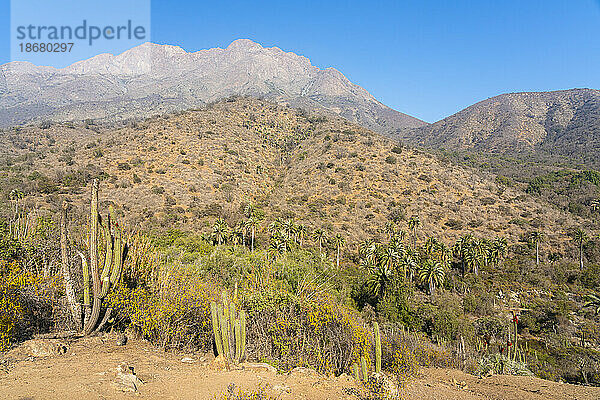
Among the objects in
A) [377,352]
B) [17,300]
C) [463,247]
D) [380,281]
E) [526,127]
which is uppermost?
[526,127]

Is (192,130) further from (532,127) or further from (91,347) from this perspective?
(532,127)

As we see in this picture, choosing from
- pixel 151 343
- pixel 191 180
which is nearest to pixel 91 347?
pixel 151 343

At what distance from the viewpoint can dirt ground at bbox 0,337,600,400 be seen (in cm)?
523

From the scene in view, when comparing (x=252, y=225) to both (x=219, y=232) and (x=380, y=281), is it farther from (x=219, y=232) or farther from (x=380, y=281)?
(x=380, y=281)

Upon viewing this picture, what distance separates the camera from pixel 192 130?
2714 inches

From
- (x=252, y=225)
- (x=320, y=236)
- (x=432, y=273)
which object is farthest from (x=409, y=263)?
(x=252, y=225)

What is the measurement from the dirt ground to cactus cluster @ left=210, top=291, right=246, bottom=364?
1.68ft

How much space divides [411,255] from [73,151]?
60.3 meters

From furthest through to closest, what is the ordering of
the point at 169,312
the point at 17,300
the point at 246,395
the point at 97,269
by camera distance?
the point at 169,312 < the point at 97,269 < the point at 17,300 < the point at 246,395

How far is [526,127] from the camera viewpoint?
393 feet

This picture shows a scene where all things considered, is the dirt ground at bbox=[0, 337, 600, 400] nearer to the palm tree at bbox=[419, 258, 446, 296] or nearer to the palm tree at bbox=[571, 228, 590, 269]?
the palm tree at bbox=[419, 258, 446, 296]

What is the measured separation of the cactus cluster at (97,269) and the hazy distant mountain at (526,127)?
4522 inches

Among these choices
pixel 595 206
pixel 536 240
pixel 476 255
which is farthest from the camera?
pixel 595 206

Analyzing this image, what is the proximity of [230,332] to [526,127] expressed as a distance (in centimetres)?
14568
